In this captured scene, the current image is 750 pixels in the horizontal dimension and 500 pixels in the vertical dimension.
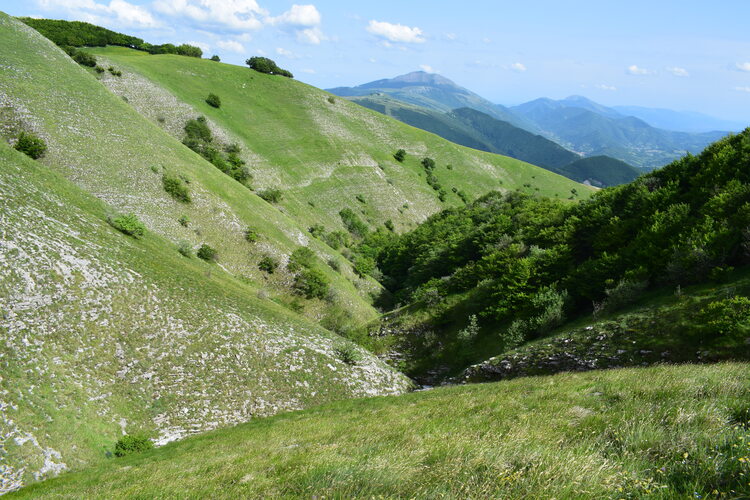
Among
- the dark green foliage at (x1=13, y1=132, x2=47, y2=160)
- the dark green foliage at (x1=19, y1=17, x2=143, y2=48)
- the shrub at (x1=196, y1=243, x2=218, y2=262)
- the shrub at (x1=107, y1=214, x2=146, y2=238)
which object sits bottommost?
the shrub at (x1=196, y1=243, x2=218, y2=262)

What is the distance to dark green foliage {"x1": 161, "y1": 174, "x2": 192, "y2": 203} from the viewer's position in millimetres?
44438

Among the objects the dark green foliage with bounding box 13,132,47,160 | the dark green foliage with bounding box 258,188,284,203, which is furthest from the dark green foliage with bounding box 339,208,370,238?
the dark green foliage with bounding box 13,132,47,160

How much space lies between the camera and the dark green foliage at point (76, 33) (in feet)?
302

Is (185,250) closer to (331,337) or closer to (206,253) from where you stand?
(206,253)

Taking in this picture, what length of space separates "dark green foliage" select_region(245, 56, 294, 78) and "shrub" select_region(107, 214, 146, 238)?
10345 centimetres

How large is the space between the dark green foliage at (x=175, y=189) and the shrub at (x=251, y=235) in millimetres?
7961

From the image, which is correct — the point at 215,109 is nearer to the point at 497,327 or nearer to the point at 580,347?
the point at 497,327

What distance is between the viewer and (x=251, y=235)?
46.2 m

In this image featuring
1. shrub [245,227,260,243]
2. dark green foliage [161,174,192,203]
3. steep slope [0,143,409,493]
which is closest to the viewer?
steep slope [0,143,409,493]

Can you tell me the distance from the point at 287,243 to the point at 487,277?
2735 centimetres

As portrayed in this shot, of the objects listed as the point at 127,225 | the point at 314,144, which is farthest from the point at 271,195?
the point at 127,225

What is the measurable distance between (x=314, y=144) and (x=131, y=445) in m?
87.8

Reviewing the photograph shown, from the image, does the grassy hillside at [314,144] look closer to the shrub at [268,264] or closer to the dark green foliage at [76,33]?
the dark green foliage at [76,33]

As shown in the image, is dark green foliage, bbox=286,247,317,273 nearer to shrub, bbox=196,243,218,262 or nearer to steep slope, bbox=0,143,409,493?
shrub, bbox=196,243,218,262
